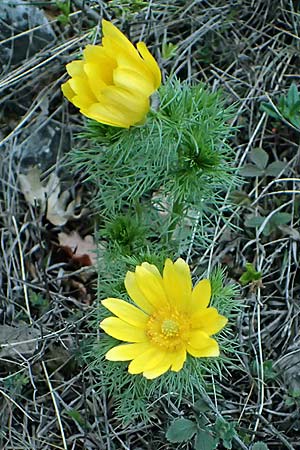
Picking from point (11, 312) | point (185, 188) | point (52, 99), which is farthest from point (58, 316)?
point (52, 99)

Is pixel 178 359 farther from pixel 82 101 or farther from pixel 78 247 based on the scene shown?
pixel 78 247

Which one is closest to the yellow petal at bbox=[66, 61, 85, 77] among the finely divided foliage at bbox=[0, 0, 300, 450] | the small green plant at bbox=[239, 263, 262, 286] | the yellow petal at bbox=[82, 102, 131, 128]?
the finely divided foliage at bbox=[0, 0, 300, 450]

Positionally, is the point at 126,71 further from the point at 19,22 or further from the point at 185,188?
the point at 19,22

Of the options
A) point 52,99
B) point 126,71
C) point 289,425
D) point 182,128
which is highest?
point 126,71

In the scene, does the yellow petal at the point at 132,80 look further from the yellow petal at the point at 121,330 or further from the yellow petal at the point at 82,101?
the yellow petal at the point at 121,330

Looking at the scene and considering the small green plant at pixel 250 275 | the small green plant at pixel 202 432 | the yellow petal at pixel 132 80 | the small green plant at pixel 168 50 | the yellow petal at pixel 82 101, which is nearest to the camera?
the yellow petal at pixel 132 80

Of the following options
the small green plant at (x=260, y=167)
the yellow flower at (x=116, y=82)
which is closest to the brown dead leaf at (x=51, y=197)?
the small green plant at (x=260, y=167)
